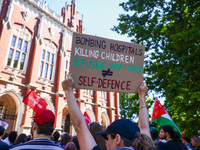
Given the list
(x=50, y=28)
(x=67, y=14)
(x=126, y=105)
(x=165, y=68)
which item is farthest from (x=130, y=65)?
(x=126, y=105)

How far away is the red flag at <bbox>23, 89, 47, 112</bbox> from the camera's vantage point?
8680 mm

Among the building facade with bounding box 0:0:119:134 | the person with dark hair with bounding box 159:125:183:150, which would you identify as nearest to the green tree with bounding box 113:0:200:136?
the person with dark hair with bounding box 159:125:183:150

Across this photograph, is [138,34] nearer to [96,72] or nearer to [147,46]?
[147,46]

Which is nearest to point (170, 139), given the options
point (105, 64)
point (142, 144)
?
point (105, 64)

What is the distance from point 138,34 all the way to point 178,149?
5649 millimetres

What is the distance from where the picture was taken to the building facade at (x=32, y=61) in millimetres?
11812

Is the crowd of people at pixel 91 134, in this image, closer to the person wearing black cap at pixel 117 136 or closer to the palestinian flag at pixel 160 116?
the person wearing black cap at pixel 117 136

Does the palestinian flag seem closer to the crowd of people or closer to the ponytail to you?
the crowd of people

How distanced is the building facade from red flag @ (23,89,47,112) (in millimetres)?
3012

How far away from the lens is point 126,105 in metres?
32.4

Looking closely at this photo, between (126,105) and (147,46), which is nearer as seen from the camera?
(147,46)

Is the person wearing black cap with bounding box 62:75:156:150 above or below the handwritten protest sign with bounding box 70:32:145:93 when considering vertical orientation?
below

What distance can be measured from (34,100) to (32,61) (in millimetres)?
5533

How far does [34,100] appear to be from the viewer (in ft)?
29.2
